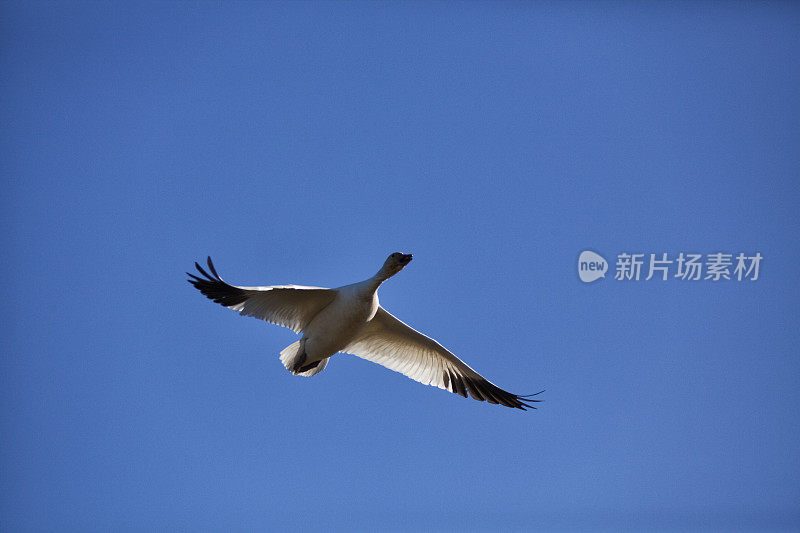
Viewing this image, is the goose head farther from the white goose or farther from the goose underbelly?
the goose underbelly

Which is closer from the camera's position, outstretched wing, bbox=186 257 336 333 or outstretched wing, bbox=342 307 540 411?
outstretched wing, bbox=186 257 336 333

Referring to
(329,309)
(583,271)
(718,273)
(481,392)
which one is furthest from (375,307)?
(718,273)

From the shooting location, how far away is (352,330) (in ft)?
29.9

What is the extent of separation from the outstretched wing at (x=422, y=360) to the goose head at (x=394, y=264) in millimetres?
1008

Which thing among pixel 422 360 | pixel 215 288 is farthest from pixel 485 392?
pixel 215 288

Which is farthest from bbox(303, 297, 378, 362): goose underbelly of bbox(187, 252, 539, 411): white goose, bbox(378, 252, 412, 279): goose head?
bbox(378, 252, 412, 279): goose head

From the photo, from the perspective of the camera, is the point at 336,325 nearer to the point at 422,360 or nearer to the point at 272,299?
the point at 272,299

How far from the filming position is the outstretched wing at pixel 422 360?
9750 mm

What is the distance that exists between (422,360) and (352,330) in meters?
1.24

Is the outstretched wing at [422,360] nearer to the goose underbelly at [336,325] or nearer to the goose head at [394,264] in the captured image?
the goose underbelly at [336,325]

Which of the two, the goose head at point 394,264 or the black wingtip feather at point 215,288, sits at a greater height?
the goose head at point 394,264

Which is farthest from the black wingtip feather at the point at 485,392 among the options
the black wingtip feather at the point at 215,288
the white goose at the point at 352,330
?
the black wingtip feather at the point at 215,288

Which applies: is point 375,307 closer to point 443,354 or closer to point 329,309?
point 329,309

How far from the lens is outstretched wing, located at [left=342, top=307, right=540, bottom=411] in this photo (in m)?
9.75
